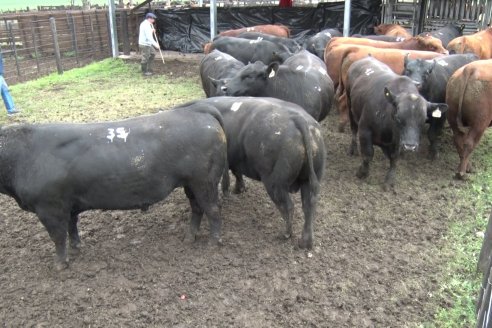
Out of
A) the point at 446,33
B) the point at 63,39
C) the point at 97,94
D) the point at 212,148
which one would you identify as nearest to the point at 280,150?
the point at 212,148

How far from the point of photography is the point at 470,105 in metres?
6.25

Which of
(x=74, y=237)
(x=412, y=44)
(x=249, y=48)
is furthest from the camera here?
(x=249, y=48)

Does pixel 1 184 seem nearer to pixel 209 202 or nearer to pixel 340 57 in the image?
pixel 209 202

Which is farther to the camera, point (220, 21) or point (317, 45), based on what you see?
point (220, 21)

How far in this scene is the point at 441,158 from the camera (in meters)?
7.18

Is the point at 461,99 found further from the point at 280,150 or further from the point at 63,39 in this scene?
the point at 63,39

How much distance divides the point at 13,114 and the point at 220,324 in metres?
7.83

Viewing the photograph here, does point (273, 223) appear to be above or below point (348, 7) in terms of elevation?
below

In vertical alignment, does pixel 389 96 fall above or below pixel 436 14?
below

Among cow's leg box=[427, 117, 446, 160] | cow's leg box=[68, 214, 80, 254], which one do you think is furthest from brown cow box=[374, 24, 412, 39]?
cow's leg box=[68, 214, 80, 254]

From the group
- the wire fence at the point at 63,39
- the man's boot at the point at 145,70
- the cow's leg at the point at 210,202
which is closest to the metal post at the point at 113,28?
the wire fence at the point at 63,39

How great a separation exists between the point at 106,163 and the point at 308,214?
2034mm

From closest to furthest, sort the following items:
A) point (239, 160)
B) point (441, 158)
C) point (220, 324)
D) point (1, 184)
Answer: point (220, 324) < point (1, 184) < point (239, 160) < point (441, 158)

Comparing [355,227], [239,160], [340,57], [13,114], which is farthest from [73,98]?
[355,227]
